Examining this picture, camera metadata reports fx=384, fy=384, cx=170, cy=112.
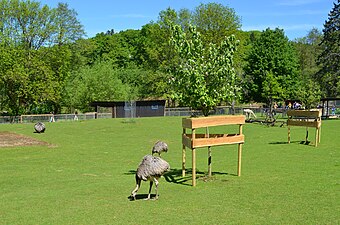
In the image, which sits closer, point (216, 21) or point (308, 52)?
point (216, 21)

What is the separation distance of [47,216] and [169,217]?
108 inches

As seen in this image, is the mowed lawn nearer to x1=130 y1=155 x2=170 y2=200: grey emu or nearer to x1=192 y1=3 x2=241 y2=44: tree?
x1=130 y1=155 x2=170 y2=200: grey emu

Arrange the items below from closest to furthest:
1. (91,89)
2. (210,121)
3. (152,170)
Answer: (152,170), (210,121), (91,89)

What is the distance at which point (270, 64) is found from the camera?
55.8 metres

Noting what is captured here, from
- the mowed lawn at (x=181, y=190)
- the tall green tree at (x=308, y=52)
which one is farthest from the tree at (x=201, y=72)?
the tall green tree at (x=308, y=52)

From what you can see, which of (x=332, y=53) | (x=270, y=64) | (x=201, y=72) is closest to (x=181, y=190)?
(x=201, y=72)

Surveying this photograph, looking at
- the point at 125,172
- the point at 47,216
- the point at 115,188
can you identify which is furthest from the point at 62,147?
the point at 47,216

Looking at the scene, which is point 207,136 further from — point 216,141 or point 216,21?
point 216,21

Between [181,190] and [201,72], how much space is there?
3.50 metres

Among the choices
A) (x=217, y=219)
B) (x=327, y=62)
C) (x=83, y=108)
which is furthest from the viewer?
(x=83, y=108)

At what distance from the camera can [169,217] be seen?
26.6 ft

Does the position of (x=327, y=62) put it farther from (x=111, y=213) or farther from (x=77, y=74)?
(x=111, y=213)

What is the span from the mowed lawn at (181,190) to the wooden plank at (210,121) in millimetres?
1753

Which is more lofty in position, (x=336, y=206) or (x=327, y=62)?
(x=327, y=62)
